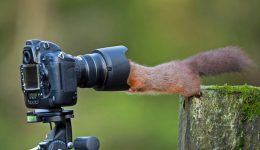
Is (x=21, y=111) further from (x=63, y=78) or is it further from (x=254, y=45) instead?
(x=63, y=78)

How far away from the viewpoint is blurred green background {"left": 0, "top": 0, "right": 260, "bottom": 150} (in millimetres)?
8234

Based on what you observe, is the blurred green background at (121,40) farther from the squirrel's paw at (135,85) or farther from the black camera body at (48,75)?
the black camera body at (48,75)

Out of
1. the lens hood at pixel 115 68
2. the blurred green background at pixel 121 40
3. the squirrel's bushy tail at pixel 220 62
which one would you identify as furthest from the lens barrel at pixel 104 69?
the blurred green background at pixel 121 40

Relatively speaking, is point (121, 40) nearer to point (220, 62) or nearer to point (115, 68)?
point (220, 62)

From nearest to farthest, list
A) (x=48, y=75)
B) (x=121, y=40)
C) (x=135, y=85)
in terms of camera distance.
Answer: (x=48, y=75) → (x=135, y=85) → (x=121, y=40)

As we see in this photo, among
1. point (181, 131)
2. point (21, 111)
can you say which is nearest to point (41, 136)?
point (21, 111)

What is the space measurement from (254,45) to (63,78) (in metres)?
6.30

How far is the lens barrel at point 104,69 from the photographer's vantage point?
2518 millimetres

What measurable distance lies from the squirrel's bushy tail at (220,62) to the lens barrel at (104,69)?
0.82 feet

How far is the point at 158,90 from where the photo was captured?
2.71 m

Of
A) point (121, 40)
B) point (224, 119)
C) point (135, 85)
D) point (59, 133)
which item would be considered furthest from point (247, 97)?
point (121, 40)

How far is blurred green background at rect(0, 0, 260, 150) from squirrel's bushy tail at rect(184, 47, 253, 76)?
205 inches

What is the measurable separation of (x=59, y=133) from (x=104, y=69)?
0.80 ft

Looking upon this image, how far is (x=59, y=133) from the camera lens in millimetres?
2455
